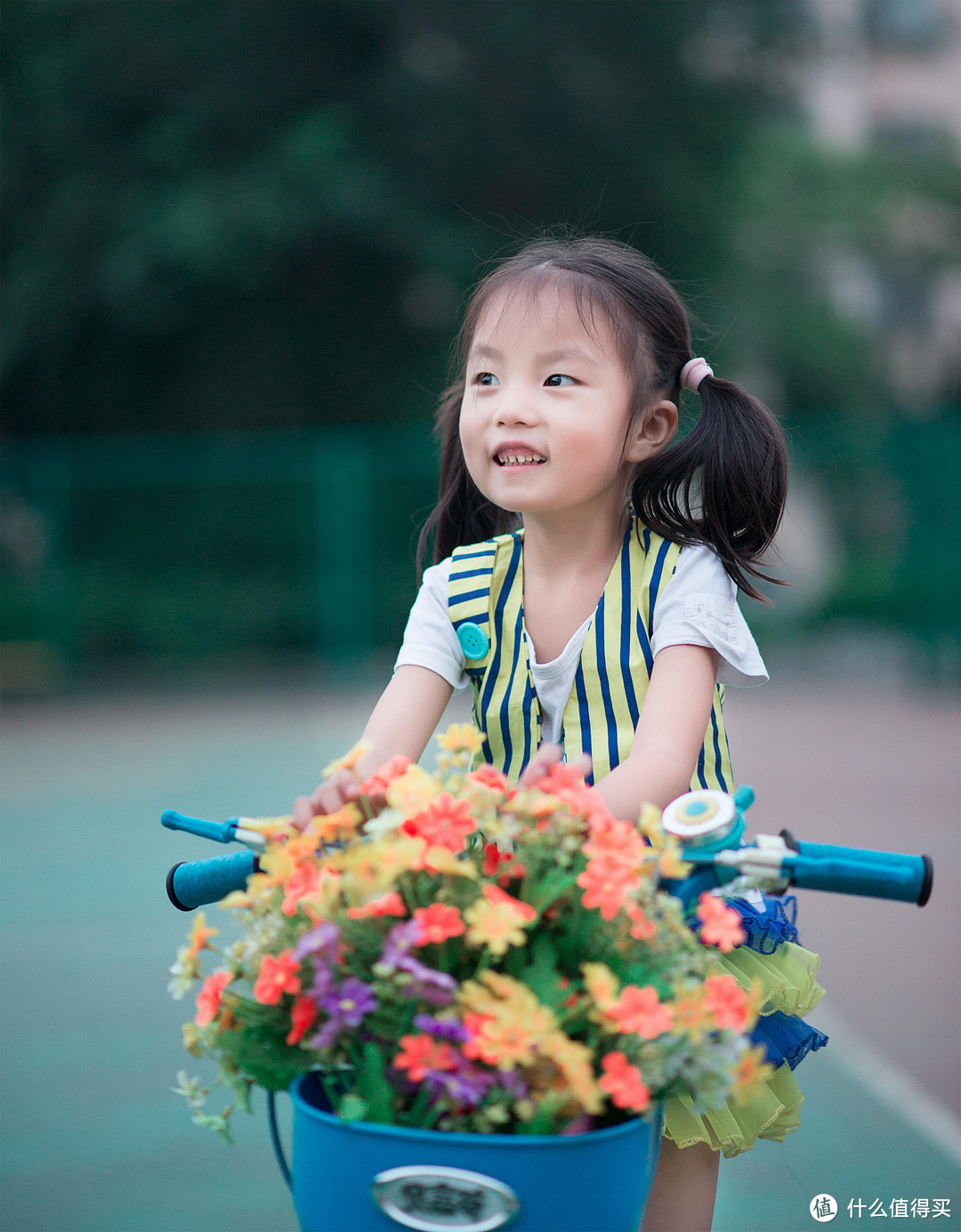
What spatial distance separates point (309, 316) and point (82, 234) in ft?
7.95

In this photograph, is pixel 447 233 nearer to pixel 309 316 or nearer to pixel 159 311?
pixel 309 316

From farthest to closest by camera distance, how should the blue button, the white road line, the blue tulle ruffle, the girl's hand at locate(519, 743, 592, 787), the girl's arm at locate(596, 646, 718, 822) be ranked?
the white road line, the blue button, the blue tulle ruffle, the girl's arm at locate(596, 646, 718, 822), the girl's hand at locate(519, 743, 592, 787)

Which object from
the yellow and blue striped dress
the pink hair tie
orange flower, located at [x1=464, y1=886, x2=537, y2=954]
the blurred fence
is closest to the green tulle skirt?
the yellow and blue striped dress

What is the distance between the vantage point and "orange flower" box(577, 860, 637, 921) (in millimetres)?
1178

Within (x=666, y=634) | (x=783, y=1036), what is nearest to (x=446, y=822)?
(x=666, y=634)

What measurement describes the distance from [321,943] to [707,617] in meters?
0.83

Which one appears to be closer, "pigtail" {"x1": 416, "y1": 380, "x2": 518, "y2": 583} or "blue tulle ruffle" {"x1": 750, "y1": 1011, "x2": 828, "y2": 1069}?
"blue tulle ruffle" {"x1": 750, "y1": 1011, "x2": 828, "y2": 1069}

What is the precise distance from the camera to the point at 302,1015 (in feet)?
3.95

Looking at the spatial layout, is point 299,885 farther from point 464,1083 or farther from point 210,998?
point 464,1083

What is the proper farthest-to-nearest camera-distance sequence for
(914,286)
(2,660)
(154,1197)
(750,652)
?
(914,286)
(2,660)
(154,1197)
(750,652)

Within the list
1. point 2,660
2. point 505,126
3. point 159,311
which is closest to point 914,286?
point 505,126

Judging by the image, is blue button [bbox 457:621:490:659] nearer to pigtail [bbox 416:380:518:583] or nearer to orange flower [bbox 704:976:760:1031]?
pigtail [bbox 416:380:518:583]

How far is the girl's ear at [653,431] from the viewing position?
1939 mm

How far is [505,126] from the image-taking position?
13.7m
